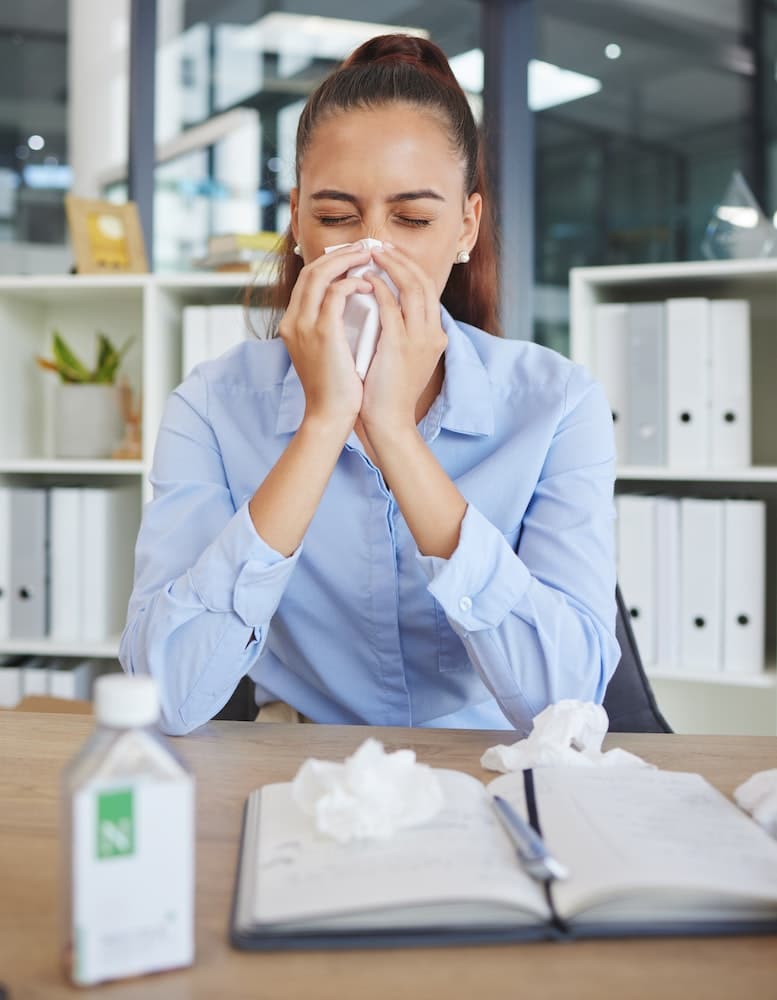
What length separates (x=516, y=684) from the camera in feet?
3.43

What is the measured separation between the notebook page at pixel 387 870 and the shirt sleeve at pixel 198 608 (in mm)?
378

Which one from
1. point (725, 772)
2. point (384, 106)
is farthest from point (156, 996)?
point (384, 106)

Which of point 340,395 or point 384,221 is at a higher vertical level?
point 384,221

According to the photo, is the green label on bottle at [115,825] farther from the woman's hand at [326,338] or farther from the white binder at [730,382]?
the white binder at [730,382]

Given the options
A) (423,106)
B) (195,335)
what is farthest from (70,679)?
(423,106)

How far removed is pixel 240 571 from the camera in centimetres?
101

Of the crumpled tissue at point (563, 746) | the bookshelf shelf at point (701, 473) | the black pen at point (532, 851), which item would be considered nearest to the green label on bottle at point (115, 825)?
the black pen at point (532, 851)

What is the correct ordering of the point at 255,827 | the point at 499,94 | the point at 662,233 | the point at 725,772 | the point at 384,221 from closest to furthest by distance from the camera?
the point at 255,827 → the point at 725,772 → the point at 384,221 → the point at 499,94 → the point at 662,233

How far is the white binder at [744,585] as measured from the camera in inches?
85.0

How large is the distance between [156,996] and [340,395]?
70 centimetres

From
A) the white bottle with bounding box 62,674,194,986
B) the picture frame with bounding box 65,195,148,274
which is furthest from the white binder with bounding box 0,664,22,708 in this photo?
the white bottle with bounding box 62,674,194,986

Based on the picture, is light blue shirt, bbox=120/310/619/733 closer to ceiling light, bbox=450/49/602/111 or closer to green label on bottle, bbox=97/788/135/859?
green label on bottle, bbox=97/788/135/859

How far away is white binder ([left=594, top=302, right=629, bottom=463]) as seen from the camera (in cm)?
226

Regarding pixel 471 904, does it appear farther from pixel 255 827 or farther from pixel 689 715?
pixel 689 715
